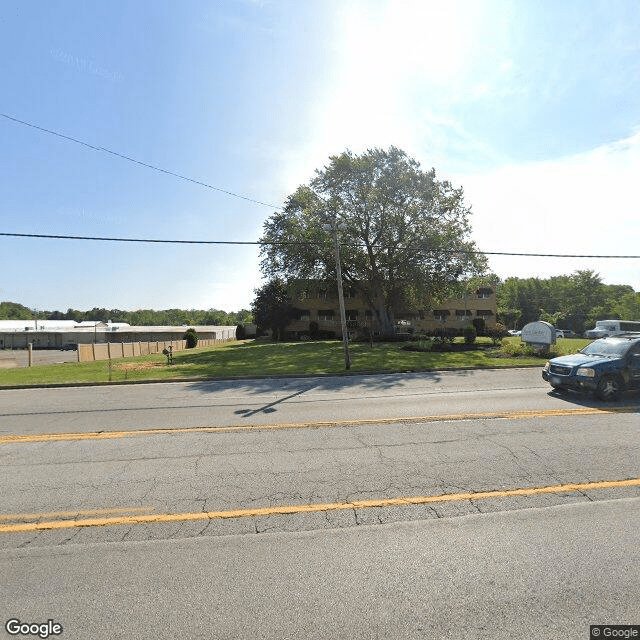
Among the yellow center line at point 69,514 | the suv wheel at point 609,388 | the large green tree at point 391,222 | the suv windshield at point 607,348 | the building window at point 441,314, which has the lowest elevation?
the suv wheel at point 609,388

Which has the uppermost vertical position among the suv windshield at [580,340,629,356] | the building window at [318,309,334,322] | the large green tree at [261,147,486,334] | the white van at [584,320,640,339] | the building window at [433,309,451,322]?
the large green tree at [261,147,486,334]

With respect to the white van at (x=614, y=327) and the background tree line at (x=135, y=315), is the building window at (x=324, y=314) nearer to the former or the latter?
the white van at (x=614, y=327)

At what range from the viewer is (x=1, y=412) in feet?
31.7

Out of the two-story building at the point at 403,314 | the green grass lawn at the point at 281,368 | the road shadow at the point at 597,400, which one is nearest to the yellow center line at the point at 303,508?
the road shadow at the point at 597,400

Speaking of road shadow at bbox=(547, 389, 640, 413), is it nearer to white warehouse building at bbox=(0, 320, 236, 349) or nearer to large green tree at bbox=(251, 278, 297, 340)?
large green tree at bbox=(251, 278, 297, 340)

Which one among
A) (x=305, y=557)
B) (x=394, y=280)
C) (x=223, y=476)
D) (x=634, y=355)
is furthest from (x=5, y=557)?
(x=394, y=280)

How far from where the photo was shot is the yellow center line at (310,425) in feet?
23.3

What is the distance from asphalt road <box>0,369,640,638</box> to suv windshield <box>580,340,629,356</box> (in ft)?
9.28

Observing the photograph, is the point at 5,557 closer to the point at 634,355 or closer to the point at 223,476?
the point at 223,476

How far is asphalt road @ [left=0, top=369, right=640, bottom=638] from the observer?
265 centimetres

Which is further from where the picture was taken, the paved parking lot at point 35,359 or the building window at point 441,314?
the building window at point 441,314

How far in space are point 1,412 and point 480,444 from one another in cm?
1139

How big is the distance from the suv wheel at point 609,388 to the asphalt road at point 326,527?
150 centimetres

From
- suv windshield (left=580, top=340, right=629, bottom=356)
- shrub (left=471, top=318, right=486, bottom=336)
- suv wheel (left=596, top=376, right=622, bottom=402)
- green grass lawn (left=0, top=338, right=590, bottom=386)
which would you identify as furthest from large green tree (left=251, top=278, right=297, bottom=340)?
suv wheel (left=596, top=376, right=622, bottom=402)
